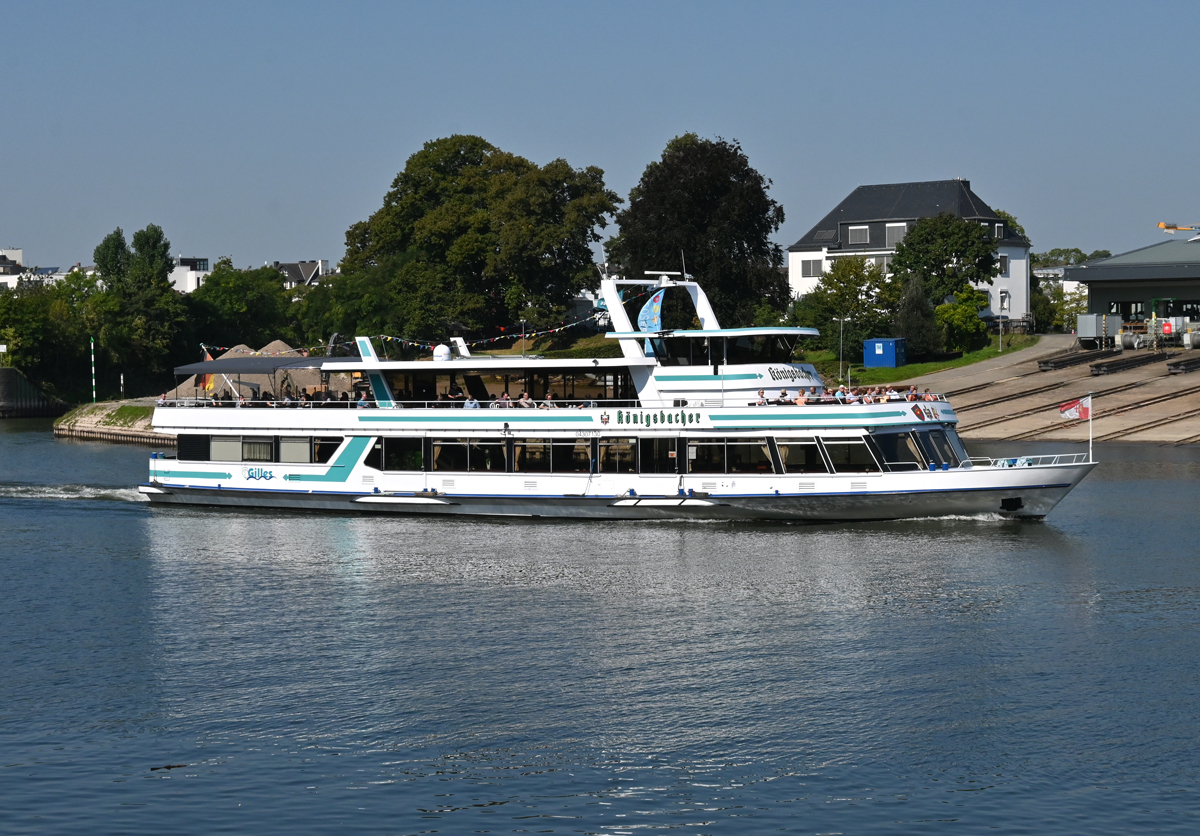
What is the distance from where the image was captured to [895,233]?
118 m

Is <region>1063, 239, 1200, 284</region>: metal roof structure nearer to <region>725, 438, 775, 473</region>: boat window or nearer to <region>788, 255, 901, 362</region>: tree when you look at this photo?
<region>788, 255, 901, 362</region>: tree

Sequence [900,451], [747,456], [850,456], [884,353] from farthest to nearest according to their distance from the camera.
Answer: [884,353] → [747,456] → [850,456] → [900,451]

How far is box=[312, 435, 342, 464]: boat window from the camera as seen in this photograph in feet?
155

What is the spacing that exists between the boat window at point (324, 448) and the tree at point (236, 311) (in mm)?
87039

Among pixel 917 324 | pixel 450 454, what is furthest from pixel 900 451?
pixel 917 324

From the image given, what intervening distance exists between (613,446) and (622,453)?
0.38 m

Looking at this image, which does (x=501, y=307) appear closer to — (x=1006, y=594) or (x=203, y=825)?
(x=1006, y=594)

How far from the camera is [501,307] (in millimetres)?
119188

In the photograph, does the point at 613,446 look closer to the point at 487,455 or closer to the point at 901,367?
the point at 487,455

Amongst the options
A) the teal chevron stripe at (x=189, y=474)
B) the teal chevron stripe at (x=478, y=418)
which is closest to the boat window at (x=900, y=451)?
the teal chevron stripe at (x=478, y=418)

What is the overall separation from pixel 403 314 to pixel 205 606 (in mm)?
84541

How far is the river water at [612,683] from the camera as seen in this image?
2028cm

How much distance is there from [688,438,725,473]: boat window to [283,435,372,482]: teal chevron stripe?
11280 millimetres

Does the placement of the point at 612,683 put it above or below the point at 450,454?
below
